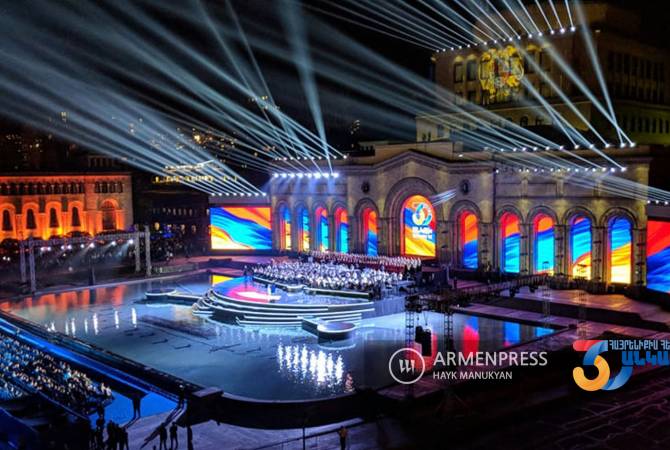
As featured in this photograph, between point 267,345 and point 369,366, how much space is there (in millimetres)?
5422

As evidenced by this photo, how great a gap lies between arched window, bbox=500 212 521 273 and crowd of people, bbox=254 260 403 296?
640 cm

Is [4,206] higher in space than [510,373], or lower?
higher

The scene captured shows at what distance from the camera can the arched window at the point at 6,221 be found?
4938cm

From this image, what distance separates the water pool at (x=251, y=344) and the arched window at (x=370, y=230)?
42.6ft

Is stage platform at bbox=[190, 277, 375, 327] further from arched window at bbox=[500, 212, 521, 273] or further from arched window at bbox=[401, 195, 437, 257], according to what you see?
arched window at bbox=[401, 195, 437, 257]

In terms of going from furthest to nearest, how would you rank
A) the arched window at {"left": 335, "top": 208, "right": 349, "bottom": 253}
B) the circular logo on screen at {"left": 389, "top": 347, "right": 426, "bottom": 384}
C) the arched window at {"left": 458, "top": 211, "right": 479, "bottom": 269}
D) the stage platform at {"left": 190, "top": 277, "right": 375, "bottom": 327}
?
the arched window at {"left": 335, "top": 208, "right": 349, "bottom": 253}
the arched window at {"left": 458, "top": 211, "right": 479, "bottom": 269}
the stage platform at {"left": 190, "top": 277, "right": 375, "bottom": 327}
the circular logo on screen at {"left": 389, "top": 347, "right": 426, "bottom": 384}

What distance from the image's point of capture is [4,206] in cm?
4934

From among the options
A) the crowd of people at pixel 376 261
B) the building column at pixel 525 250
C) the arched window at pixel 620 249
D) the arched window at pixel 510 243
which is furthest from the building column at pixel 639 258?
the crowd of people at pixel 376 261

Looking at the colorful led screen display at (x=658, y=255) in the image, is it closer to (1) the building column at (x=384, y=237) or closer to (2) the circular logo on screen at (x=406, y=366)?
(2) the circular logo on screen at (x=406, y=366)

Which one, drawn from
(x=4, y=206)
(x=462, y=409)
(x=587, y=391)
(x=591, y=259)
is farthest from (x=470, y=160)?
(x=4, y=206)

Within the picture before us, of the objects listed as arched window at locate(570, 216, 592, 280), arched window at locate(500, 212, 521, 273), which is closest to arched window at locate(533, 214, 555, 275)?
arched window at locate(500, 212, 521, 273)

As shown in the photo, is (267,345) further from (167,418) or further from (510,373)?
(510,373)

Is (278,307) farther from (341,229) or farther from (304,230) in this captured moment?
(304,230)

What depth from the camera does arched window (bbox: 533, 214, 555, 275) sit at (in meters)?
34.2
